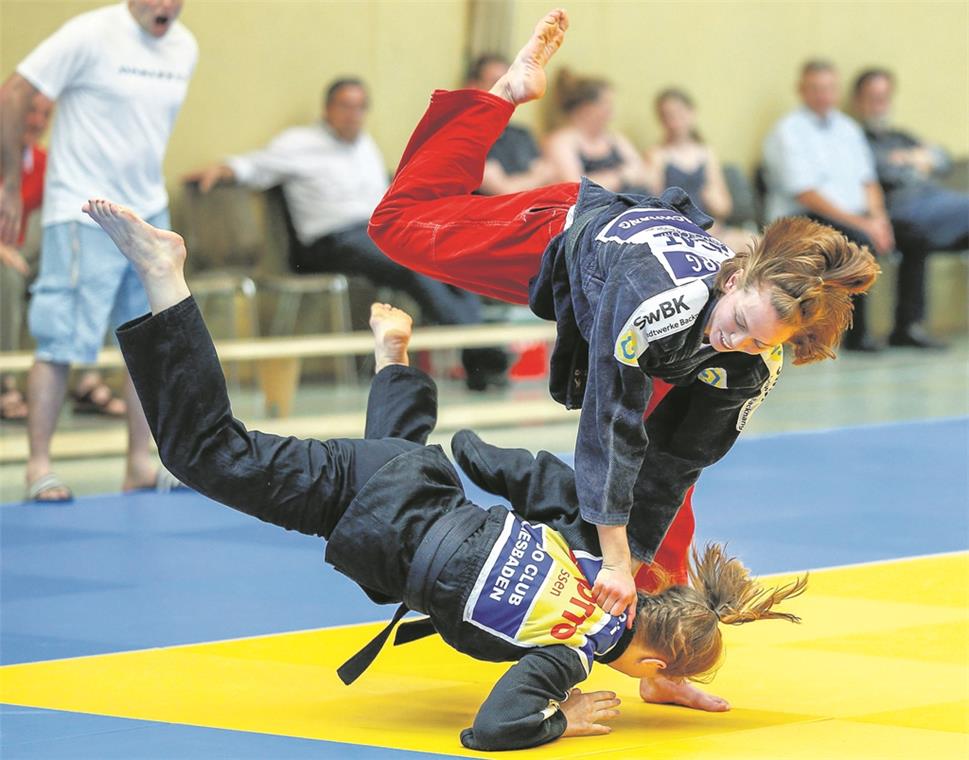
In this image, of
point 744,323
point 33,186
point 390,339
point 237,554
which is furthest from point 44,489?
point 744,323

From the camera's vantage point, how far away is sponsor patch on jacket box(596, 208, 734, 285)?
3.32m

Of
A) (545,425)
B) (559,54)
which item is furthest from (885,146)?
(545,425)

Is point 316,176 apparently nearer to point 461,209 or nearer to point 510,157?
point 510,157

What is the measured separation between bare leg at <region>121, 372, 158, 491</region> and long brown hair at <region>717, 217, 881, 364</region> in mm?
3522

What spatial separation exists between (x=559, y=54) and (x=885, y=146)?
2.65m

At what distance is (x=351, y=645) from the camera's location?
4.08 metres

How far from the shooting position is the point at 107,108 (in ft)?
20.5

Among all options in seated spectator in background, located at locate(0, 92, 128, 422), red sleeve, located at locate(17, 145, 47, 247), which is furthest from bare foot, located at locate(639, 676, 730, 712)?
red sleeve, located at locate(17, 145, 47, 247)

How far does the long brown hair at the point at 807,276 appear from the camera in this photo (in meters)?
3.13

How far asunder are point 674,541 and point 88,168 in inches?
134

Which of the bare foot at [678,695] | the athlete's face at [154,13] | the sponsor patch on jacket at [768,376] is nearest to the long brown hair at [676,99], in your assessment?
the athlete's face at [154,13]

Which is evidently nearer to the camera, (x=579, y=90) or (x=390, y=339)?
(x=390, y=339)

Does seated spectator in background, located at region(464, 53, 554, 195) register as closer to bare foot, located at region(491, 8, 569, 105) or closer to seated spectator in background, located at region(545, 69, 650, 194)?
seated spectator in background, located at region(545, 69, 650, 194)

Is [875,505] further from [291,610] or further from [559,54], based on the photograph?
[559,54]
